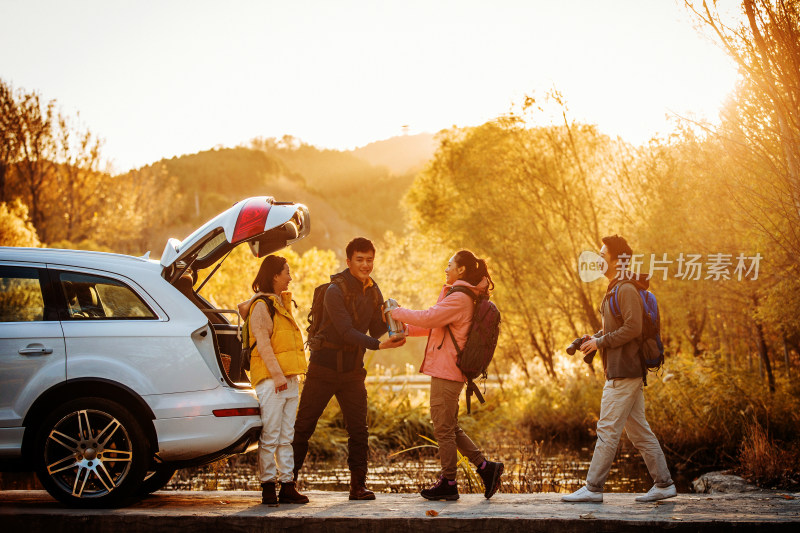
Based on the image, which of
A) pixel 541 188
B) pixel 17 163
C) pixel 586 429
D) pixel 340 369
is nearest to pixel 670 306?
pixel 586 429

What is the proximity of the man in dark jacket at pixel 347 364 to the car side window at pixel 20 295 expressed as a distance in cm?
202

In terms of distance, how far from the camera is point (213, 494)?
715 centimetres

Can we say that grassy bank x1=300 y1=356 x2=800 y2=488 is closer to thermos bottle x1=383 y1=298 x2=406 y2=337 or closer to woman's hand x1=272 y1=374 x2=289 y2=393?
thermos bottle x1=383 y1=298 x2=406 y2=337

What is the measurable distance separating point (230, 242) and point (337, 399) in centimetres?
147

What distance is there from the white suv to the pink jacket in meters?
1.23

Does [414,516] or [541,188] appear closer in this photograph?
[414,516]

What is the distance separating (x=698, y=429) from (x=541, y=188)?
9751mm

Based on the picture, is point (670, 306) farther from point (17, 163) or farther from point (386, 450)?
point (17, 163)

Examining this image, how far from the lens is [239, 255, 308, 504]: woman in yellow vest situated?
616 centimetres

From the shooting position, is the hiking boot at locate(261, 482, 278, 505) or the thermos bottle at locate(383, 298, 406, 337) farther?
the thermos bottle at locate(383, 298, 406, 337)

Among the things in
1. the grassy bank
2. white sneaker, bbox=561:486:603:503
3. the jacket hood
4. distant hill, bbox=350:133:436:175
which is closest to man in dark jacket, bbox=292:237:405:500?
white sneaker, bbox=561:486:603:503

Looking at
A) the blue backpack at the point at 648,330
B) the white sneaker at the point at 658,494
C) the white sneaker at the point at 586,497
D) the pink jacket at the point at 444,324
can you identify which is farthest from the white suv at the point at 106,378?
the white sneaker at the point at 658,494

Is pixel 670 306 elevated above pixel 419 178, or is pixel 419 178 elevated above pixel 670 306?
pixel 419 178

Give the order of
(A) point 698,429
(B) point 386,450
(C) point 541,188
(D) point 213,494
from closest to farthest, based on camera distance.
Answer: (D) point 213,494 → (A) point 698,429 → (B) point 386,450 → (C) point 541,188
